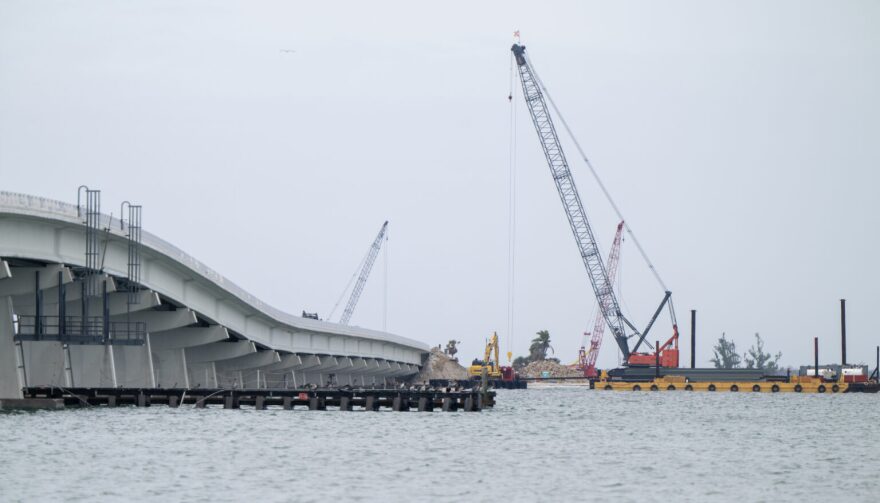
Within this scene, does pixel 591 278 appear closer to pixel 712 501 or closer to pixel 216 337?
pixel 216 337

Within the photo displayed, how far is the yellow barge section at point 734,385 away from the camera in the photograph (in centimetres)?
16625

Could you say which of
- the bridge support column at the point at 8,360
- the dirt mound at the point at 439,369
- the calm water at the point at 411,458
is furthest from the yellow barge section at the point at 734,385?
the bridge support column at the point at 8,360

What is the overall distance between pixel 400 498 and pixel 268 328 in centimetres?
6705

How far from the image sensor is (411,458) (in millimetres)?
49812

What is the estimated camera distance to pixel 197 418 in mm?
68750

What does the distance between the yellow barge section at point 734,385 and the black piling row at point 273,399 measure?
8737 cm

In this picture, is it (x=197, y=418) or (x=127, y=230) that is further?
(x=127, y=230)

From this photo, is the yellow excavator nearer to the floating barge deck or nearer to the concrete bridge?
the floating barge deck

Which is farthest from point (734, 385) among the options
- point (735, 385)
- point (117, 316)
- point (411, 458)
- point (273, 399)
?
point (411, 458)

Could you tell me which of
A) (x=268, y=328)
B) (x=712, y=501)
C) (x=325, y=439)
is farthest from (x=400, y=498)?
(x=268, y=328)

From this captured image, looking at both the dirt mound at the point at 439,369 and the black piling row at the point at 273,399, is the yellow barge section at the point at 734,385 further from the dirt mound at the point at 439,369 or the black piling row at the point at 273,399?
the black piling row at the point at 273,399

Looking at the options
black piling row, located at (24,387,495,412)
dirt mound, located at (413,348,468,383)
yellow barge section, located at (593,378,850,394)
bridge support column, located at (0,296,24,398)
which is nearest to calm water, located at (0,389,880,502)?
black piling row, located at (24,387,495,412)

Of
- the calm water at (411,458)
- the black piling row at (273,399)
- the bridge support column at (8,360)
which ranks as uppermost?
the bridge support column at (8,360)

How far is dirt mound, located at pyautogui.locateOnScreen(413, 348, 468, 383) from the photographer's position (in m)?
170
